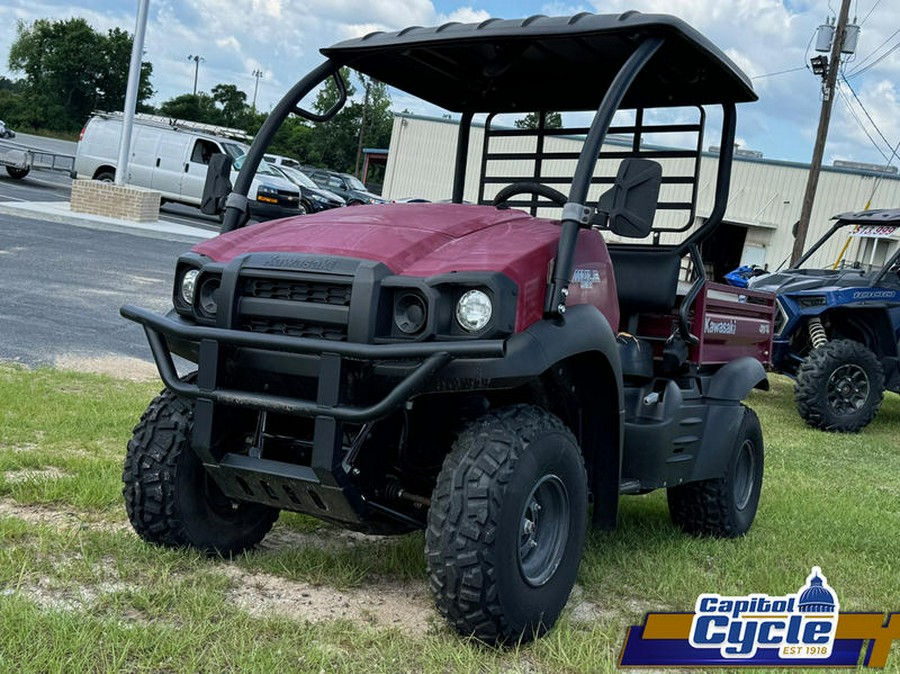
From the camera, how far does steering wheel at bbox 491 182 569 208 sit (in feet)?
15.7

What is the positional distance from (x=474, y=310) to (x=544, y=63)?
1795mm

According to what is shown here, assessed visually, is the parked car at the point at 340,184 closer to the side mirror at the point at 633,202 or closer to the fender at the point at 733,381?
the fender at the point at 733,381

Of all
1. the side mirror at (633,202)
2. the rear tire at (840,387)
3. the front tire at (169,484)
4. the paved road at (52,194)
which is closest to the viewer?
the side mirror at (633,202)

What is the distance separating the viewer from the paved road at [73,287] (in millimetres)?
8836

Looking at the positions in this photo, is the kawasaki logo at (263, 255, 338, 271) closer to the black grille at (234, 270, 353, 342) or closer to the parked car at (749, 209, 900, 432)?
the black grille at (234, 270, 353, 342)

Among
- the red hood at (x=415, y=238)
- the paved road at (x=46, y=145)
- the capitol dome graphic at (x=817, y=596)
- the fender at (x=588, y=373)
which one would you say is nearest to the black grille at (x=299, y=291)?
the red hood at (x=415, y=238)

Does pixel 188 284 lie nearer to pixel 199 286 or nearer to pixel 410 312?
pixel 199 286

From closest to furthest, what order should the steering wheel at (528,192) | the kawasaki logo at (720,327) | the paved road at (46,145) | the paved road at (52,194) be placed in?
1. the steering wheel at (528,192)
2. the kawasaki logo at (720,327)
3. the paved road at (52,194)
4. the paved road at (46,145)

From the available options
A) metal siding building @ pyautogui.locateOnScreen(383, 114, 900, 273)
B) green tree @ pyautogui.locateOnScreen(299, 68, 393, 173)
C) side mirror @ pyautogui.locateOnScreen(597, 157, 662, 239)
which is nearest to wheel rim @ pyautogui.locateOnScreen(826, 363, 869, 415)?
side mirror @ pyautogui.locateOnScreen(597, 157, 662, 239)

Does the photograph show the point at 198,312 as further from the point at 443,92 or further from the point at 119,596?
the point at 443,92

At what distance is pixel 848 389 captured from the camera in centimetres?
1027

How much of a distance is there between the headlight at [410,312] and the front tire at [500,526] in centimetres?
40

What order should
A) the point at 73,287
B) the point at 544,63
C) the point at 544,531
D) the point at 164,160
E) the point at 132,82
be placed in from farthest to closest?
the point at 164,160
the point at 132,82
the point at 73,287
the point at 544,63
the point at 544,531

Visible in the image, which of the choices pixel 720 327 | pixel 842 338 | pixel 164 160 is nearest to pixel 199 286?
pixel 720 327
